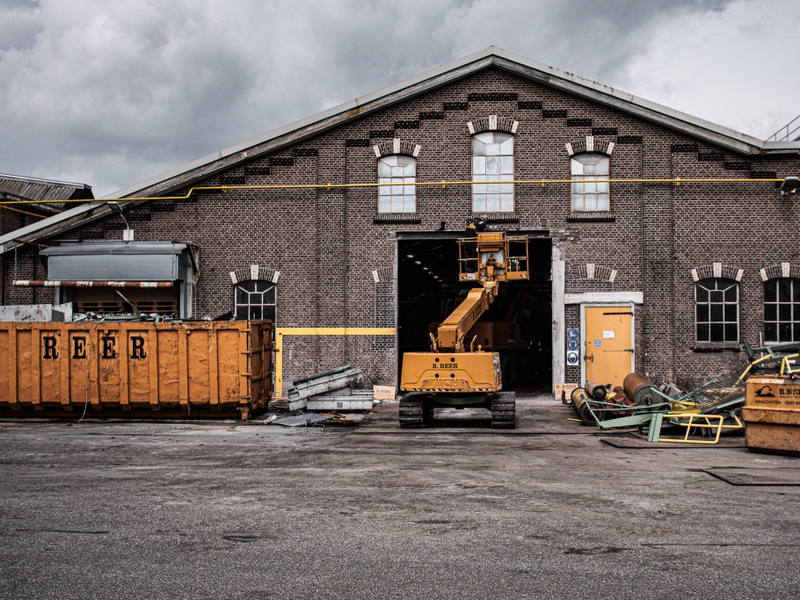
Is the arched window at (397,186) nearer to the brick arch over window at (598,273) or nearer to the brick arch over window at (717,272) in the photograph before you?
the brick arch over window at (598,273)

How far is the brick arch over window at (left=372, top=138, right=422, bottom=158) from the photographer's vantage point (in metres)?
18.3

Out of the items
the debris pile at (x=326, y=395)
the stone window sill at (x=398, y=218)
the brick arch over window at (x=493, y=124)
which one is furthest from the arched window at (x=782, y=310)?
the debris pile at (x=326, y=395)

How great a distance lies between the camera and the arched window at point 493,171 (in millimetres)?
18141

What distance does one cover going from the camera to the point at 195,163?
18266 millimetres

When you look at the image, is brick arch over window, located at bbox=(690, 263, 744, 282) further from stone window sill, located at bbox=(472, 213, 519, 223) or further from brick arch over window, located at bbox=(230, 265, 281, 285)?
brick arch over window, located at bbox=(230, 265, 281, 285)

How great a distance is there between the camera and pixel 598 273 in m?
17.8

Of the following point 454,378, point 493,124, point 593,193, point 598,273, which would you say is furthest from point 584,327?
point 454,378

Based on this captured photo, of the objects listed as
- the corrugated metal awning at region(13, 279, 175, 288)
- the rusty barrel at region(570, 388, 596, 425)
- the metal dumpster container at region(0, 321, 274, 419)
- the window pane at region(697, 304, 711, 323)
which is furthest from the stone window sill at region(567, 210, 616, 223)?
the corrugated metal awning at region(13, 279, 175, 288)

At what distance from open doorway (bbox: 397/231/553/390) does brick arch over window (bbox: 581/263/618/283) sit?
4.84 feet

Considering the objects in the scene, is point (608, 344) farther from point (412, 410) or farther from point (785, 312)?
point (412, 410)

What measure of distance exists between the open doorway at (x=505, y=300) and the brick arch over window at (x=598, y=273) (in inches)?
58.1

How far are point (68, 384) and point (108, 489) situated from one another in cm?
783

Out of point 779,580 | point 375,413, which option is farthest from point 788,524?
point 375,413

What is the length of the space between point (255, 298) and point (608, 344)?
9644 millimetres
